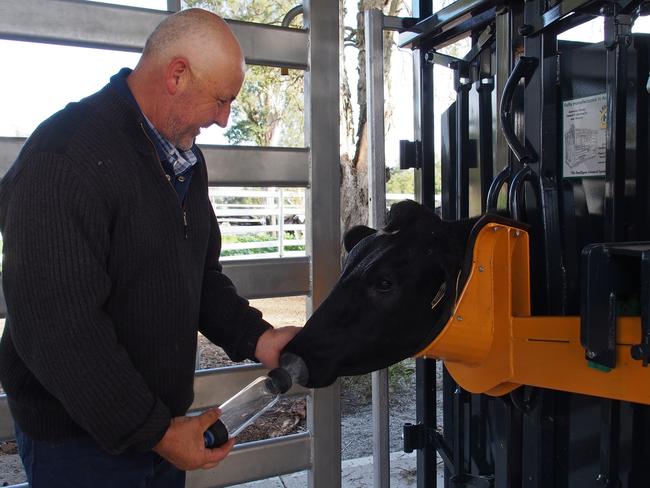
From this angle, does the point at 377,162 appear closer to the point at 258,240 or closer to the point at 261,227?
the point at 261,227

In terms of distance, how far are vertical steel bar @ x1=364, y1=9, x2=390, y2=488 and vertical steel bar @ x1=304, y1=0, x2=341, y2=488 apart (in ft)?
0.56

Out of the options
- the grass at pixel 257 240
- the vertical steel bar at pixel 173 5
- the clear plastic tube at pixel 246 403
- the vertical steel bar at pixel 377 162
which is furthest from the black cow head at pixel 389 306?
the grass at pixel 257 240

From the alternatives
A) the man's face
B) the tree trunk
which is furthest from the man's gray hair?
the tree trunk

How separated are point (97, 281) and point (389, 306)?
0.87 metres

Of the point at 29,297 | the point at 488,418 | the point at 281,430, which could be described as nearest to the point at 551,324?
the point at 488,418

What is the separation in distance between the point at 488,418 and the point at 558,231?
2.81 feet

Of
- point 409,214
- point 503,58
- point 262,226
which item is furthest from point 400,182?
point 409,214

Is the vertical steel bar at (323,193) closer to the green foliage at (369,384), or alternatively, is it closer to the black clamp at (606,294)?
the black clamp at (606,294)

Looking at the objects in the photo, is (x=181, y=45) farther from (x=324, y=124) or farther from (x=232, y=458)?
(x=232, y=458)

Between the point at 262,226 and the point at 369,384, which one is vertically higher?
the point at 262,226

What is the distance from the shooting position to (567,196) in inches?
87.7

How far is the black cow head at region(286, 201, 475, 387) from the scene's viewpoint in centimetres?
210

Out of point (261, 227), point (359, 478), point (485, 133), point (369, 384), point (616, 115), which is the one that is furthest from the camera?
point (261, 227)

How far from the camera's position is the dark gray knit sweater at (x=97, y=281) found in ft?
5.57
